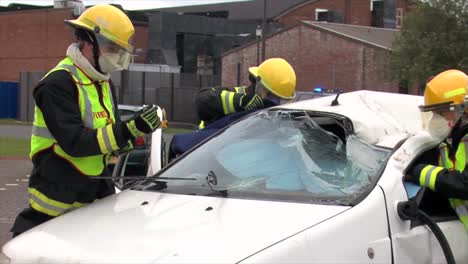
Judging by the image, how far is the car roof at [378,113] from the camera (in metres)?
3.40

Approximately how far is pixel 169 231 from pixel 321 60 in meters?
36.6

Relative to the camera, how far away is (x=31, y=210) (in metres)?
3.39

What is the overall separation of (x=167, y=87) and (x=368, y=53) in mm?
11980

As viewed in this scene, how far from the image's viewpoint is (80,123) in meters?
3.16

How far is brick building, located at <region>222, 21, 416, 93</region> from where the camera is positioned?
35.5m

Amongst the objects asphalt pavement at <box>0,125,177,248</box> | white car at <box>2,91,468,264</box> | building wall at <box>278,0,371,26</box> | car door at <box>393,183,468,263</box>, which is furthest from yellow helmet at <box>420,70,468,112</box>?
building wall at <box>278,0,371,26</box>

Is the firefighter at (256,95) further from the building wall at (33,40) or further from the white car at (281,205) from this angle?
the building wall at (33,40)

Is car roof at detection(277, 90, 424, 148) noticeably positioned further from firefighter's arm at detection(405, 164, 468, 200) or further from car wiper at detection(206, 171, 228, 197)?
car wiper at detection(206, 171, 228, 197)

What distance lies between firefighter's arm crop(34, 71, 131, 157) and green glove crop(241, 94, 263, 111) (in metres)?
1.45

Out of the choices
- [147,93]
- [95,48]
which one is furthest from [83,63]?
[147,93]

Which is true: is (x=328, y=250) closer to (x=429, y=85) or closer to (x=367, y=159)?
(x=367, y=159)

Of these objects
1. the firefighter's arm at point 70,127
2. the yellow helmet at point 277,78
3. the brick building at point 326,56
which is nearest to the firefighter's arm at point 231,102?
the yellow helmet at point 277,78

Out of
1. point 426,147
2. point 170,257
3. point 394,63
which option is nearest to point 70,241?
point 170,257

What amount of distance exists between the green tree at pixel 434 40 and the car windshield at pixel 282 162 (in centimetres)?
2427
